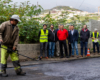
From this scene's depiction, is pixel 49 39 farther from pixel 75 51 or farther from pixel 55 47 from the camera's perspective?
pixel 75 51

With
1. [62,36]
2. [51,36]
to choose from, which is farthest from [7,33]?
[62,36]

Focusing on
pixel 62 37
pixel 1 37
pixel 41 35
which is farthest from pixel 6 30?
pixel 62 37

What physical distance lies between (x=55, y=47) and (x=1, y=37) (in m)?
6.01

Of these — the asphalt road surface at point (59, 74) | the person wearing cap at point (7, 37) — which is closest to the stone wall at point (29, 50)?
the asphalt road surface at point (59, 74)

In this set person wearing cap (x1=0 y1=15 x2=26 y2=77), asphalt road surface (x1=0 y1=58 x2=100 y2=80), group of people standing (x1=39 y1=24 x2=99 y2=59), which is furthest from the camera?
group of people standing (x1=39 y1=24 x2=99 y2=59)

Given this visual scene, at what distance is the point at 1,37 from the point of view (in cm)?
612

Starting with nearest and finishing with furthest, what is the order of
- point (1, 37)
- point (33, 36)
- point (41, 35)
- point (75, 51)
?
point (1, 37) → point (41, 35) → point (33, 36) → point (75, 51)

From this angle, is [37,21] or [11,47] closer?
[11,47]

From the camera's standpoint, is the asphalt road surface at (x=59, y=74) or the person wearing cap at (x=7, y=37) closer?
the asphalt road surface at (x=59, y=74)

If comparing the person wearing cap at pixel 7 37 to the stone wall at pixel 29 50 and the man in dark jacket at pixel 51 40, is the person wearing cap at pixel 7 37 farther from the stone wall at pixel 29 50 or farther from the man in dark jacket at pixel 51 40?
the man in dark jacket at pixel 51 40

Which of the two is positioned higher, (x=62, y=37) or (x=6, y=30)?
(x=6, y=30)

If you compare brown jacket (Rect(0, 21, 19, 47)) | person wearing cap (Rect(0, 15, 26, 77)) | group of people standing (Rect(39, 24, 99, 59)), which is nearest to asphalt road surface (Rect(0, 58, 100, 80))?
person wearing cap (Rect(0, 15, 26, 77))

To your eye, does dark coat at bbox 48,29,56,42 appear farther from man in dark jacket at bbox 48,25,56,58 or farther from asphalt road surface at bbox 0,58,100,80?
asphalt road surface at bbox 0,58,100,80

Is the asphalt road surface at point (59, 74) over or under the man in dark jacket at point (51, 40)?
under
